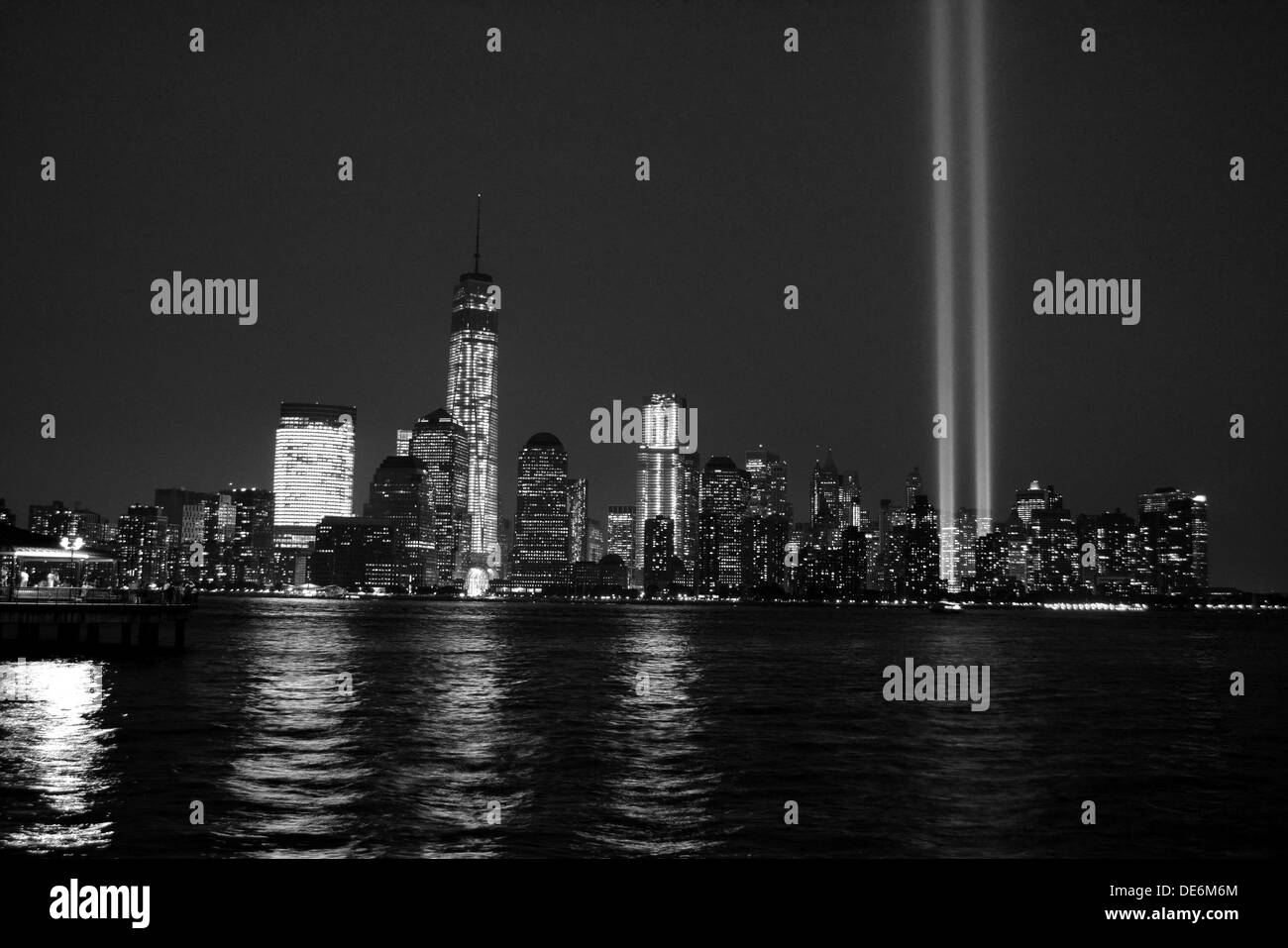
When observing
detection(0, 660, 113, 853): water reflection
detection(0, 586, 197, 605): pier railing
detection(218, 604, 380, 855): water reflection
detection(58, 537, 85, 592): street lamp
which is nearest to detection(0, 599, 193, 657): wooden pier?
detection(0, 586, 197, 605): pier railing

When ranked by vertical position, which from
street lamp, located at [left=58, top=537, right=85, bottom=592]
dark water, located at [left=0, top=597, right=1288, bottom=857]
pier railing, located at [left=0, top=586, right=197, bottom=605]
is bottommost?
dark water, located at [left=0, top=597, right=1288, bottom=857]

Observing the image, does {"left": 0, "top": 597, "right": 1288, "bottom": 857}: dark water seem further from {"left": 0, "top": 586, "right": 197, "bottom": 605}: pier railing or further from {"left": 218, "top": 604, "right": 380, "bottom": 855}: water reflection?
{"left": 0, "top": 586, "right": 197, "bottom": 605}: pier railing

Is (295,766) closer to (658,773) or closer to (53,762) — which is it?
(53,762)

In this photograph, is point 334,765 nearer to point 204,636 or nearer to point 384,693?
point 384,693

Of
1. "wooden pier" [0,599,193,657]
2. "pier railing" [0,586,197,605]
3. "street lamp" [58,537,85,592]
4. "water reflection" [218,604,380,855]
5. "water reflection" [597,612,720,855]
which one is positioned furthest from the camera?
"street lamp" [58,537,85,592]

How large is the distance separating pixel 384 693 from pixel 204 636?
57374 millimetres

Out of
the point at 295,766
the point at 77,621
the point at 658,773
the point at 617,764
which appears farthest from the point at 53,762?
the point at 77,621

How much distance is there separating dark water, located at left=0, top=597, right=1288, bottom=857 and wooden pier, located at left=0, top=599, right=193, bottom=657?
11.0ft

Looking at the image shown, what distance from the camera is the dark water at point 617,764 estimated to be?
2348 cm

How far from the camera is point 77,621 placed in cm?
6738

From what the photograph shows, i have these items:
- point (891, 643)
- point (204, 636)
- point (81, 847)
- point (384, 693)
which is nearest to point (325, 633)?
point (204, 636)

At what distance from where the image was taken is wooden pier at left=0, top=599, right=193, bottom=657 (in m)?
65.4
